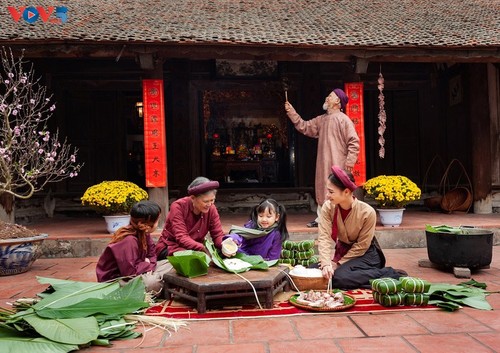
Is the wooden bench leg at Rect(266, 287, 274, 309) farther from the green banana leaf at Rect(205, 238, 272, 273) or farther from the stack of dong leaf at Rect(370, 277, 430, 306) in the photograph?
the stack of dong leaf at Rect(370, 277, 430, 306)

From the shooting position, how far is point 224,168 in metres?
9.48

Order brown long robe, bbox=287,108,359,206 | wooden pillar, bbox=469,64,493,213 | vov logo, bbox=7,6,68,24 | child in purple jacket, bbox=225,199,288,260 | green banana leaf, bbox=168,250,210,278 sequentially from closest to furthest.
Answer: green banana leaf, bbox=168,250,210,278, child in purple jacket, bbox=225,199,288,260, brown long robe, bbox=287,108,359,206, vov logo, bbox=7,6,68,24, wooden pillar, bbox=469,64,493,213

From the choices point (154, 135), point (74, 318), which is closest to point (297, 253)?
point (74, 318)

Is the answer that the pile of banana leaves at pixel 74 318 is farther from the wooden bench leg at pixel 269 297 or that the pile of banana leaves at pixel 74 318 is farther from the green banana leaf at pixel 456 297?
the green banana leaf at pixel 456 297

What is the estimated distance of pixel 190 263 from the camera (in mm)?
3250

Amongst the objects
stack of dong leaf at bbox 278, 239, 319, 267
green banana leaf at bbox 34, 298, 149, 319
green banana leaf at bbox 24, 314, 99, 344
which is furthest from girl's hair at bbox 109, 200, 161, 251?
stack of dong leaf at bbox 278, 239, 319, 267

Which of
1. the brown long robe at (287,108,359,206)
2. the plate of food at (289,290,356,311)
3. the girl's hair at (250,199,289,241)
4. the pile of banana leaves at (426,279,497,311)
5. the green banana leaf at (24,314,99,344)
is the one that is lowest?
the pile of banana leaves at (426,279,497,311)

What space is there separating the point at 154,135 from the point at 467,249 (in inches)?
179

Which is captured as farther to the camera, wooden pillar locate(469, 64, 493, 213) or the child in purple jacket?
wooden pillar locate(469, 64, 493, 213)

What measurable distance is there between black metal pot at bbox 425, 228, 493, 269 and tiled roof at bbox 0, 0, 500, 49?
3.32 m

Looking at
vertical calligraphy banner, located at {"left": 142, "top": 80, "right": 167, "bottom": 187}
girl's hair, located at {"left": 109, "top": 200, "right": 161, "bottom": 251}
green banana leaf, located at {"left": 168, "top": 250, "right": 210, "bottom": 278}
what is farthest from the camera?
vertical calligraphy banner, located at {"left": 142, "top": 80, "right": 167, "bottom": 187}

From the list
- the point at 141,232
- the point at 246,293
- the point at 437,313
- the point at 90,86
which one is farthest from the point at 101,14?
the point at 437,313

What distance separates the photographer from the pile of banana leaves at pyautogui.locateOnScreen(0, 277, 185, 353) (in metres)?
2.45

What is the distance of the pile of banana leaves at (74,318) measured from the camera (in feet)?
8.04
